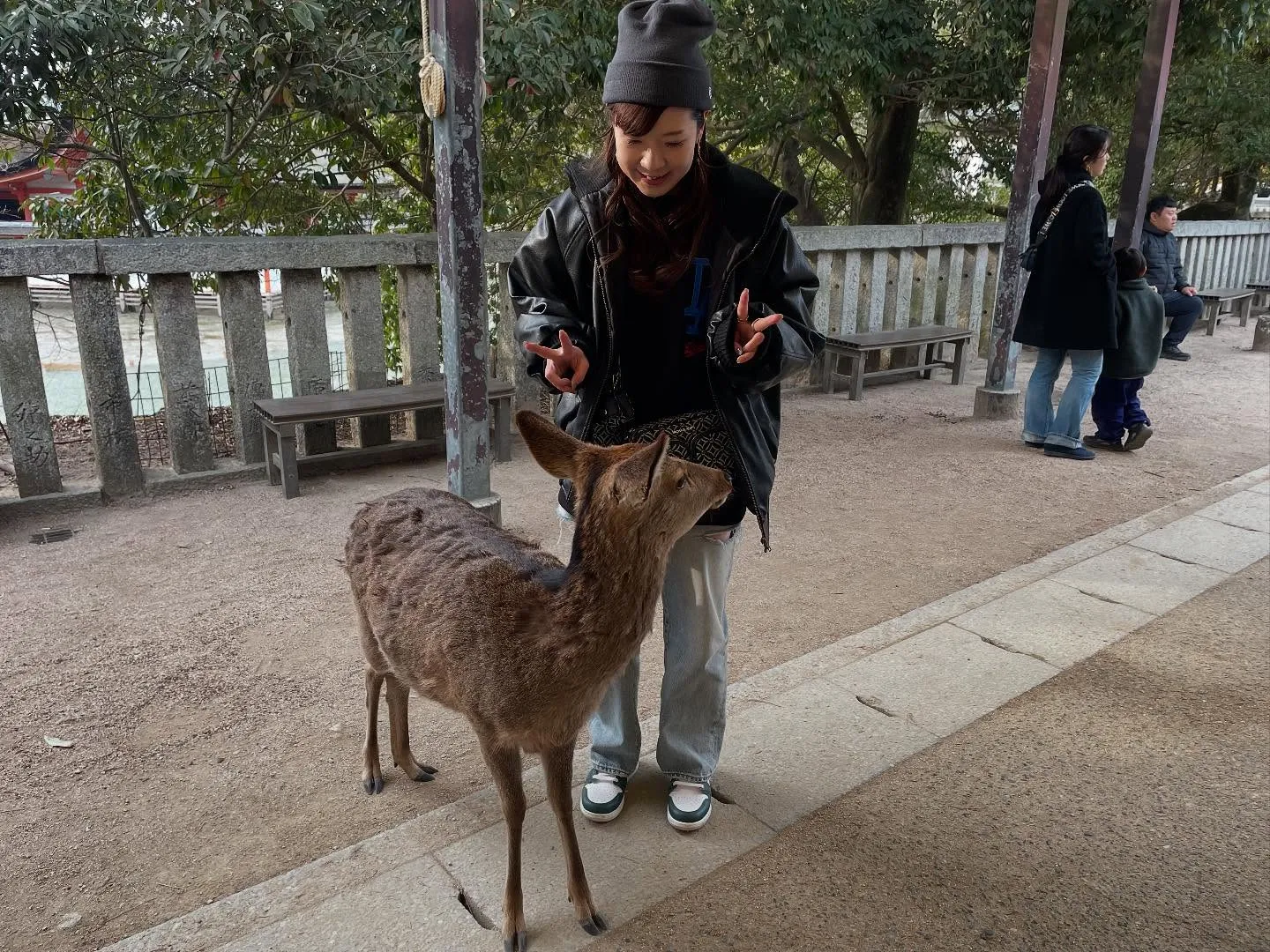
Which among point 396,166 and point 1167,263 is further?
point 1167,263

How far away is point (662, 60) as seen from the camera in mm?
2201

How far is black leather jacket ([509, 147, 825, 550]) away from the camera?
2.41m

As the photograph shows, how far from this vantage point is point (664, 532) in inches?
86.7

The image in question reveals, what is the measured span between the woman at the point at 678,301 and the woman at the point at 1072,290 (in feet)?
15.0

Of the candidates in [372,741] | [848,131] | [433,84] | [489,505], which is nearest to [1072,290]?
[489,505]

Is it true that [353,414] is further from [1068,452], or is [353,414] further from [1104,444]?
[1104,444]

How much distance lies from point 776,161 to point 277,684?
9.87m

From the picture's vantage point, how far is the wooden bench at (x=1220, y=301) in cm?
1283

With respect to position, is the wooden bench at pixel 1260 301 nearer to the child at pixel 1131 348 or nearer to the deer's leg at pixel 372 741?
the child at pixel 1131 348

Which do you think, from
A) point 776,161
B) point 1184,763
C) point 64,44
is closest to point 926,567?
point 1184,763

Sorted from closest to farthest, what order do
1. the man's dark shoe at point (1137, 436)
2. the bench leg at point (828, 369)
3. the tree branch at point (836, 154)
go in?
1. the man's dark shoe at point (1137, 436)
2. the bench leg at point (828, 369)
3. the tree branch at point (836, 154)

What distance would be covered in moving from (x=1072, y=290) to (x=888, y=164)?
5068 millimetres

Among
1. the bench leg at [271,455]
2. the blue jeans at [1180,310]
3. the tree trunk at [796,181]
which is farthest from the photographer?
the tree trunk at [796,181]

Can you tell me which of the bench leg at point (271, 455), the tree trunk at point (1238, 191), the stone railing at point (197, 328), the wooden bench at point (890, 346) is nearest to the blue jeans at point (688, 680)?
the bench leg at point (271, 455)
